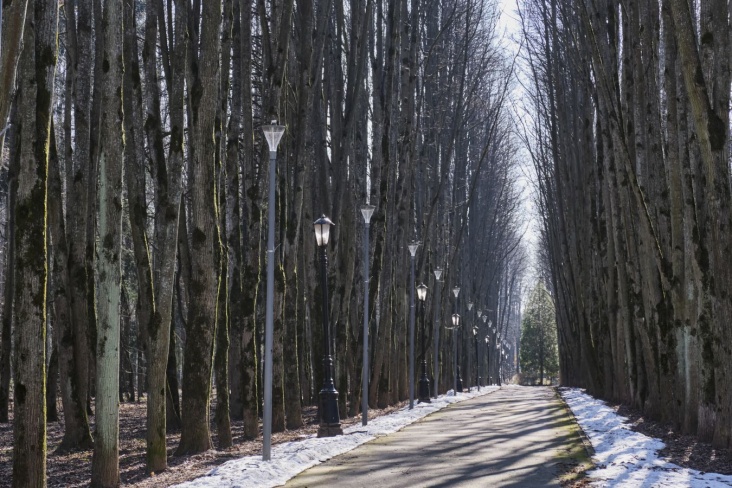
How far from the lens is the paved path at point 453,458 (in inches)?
420

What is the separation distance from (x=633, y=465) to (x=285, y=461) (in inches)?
181

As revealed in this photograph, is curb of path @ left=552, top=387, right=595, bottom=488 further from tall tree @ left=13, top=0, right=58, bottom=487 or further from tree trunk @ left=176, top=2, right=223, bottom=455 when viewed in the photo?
tall tree @ left=13, top=0, right=58, bottom=487

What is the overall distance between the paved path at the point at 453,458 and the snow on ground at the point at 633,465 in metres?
0.62

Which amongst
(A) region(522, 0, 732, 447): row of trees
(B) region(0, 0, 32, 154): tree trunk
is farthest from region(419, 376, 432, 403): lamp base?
(B) region(0, 0, 32, 154): tree trunk

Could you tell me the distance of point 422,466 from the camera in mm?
12133

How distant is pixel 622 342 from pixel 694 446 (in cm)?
1095

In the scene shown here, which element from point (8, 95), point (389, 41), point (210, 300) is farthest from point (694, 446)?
point (389, 41)

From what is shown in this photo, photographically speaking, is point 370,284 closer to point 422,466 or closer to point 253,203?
point 253,203

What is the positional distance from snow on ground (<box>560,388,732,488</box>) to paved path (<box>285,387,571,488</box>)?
622 millimetres

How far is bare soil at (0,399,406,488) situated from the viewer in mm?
10938

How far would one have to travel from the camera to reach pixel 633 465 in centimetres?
1142

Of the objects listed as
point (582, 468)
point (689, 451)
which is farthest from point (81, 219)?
point (689, 451)

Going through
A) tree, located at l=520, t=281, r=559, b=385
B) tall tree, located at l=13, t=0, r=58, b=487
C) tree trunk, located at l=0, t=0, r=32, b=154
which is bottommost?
tree, located at l=520, t=281, r=559, b=385

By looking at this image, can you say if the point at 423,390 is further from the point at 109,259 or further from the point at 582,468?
the point at 109,259
